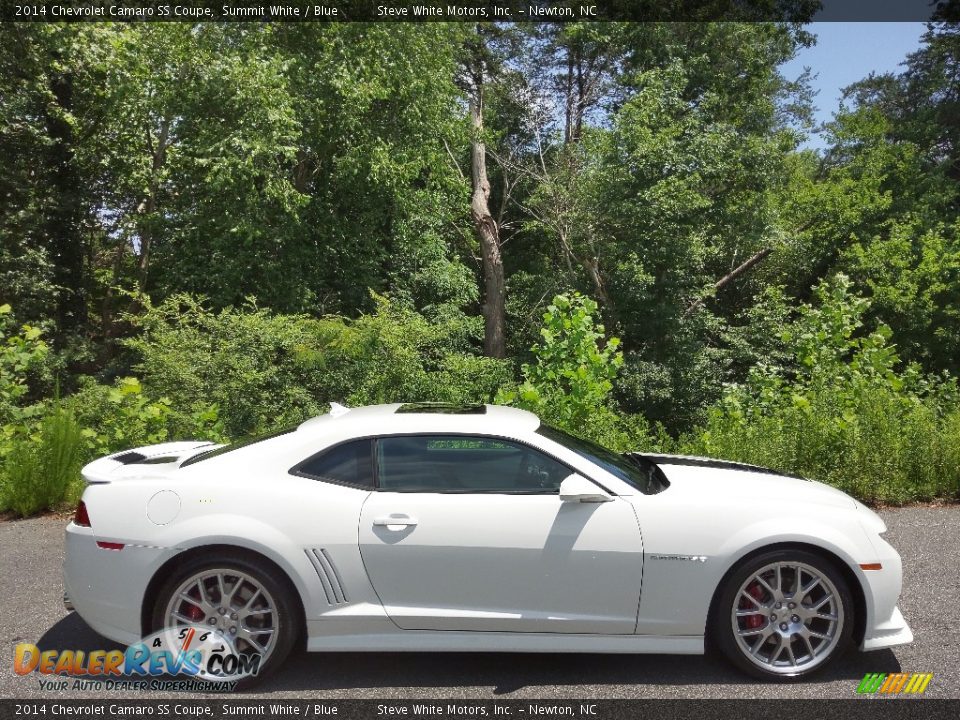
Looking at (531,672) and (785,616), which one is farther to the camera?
(531,672)

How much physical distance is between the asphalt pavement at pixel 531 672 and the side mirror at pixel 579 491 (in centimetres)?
94

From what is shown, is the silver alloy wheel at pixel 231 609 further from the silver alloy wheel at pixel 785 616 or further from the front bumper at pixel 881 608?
the front bumper at pixel 881 608

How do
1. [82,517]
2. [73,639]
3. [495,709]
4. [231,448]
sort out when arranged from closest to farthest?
[495,709] → [82,517] → [231,448] → [73,639]

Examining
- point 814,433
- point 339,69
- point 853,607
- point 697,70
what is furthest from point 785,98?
point 853,607

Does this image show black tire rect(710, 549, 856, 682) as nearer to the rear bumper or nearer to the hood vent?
the rear bumper

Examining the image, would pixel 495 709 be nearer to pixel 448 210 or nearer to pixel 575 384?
pixel 575 384

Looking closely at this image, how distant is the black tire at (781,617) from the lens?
4.21 meters

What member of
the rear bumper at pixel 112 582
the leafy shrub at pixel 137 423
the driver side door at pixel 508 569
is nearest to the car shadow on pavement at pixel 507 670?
the driver side door at pixel 508 569

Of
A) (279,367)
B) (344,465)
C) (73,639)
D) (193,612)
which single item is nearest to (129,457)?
(73,639)

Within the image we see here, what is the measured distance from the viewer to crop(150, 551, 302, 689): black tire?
4.19 metres

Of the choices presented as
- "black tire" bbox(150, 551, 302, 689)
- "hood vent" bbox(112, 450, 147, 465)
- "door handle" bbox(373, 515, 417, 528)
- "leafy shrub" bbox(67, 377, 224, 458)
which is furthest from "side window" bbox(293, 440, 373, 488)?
"leafy shrub" bbox(67, 377, 224, 458)

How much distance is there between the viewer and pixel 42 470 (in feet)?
27.4

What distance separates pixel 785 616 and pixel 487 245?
22.0 meters

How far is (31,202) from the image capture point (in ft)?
66.3
